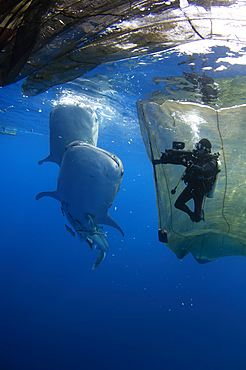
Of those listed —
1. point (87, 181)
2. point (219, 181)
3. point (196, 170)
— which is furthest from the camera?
point (219, 181)

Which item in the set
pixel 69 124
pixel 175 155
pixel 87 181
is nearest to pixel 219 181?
pixel 175 155

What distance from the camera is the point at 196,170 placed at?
4.02 metres

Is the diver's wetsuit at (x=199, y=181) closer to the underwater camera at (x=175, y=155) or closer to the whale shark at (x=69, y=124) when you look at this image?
the underwater camera at (x=175, y=155)

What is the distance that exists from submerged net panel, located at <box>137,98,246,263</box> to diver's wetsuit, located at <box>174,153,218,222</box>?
0.32 meters

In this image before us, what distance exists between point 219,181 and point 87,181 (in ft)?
10.2

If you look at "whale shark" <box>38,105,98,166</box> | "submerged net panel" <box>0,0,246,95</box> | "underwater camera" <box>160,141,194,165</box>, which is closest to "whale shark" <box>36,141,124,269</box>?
"whale shark" <box>38,105,98,166</box>

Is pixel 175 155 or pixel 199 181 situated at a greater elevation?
pixel 175 155

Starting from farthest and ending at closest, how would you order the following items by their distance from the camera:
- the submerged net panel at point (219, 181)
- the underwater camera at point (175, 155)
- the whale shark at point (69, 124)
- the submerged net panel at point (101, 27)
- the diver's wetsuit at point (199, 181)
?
the submerged net panel at point (219, 181), the diver's wetsuit at point (199, 181), the underwater camera at point (175, 155), the whale shark at point (69, 124), the submerged net panel at point (101, 27)

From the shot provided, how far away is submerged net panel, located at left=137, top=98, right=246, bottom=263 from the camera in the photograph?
4.07 meters

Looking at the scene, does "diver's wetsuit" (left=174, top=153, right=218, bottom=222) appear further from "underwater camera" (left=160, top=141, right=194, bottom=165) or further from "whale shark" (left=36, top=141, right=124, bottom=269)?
"whale shark" (left=36, top=141, right=124, bottom=269)

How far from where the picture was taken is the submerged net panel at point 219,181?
4070 mm

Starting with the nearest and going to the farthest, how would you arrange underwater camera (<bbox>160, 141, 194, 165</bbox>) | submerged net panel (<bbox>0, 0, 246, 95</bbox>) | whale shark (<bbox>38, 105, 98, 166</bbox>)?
submerged net panel (<bbox>0, 0, 246, 95</bbox>)
whale shark (<bbox>38, 105, 98, 166</bbox>)
underwater camera (<bbox>160, 141, 194, 165</bbox>)

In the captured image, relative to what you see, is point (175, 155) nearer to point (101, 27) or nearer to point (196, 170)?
point (196, 170)

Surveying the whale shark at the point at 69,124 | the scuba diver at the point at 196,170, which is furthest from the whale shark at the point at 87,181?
the scuba diver at the point at 196,170
